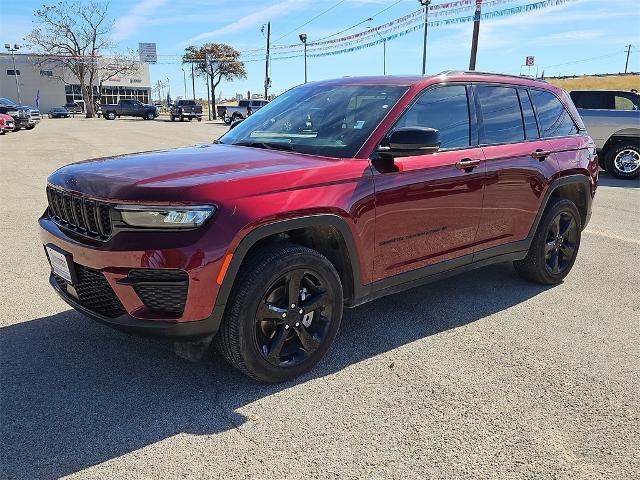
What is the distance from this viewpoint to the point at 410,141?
10.6 ft

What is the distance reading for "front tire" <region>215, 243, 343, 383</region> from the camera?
288cm

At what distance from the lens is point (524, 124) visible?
456 centimetres

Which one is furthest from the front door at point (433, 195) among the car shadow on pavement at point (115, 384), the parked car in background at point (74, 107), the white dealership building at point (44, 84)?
the white dealership building at point (44, 84)

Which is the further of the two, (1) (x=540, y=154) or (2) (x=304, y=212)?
(1) (x=540, y=154)

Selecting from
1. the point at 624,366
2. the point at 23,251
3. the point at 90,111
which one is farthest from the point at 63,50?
the point at 624,366

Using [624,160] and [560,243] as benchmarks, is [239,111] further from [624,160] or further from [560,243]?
[560,243]

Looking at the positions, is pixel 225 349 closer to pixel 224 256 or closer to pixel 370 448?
pixel 224 256

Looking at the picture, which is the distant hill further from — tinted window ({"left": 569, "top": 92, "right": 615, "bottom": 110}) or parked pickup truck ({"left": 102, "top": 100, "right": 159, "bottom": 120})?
tinted window ({"left": 569, "top": 92, "right": 615, "bottom": 110})

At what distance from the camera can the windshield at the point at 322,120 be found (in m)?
3.52

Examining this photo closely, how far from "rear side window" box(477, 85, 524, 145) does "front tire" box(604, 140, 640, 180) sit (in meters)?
9.52

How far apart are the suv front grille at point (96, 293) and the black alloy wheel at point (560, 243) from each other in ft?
12.3

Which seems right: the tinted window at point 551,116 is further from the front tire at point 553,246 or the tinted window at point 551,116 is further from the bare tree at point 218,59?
the bare tree at point 218,59

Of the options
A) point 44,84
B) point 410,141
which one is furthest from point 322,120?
point 44,84

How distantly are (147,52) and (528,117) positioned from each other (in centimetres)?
8008
